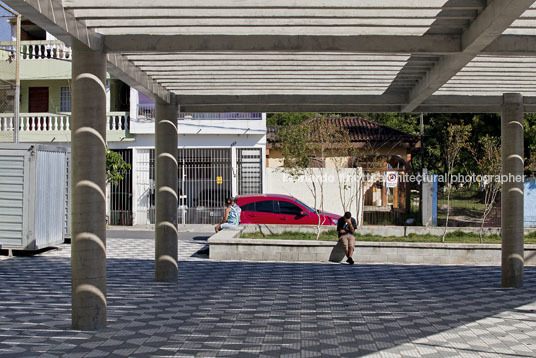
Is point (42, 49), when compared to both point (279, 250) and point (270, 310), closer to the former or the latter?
point (279, 250)

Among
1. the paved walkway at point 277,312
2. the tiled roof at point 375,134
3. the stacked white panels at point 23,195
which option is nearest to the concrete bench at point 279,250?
the paved walkway at point 277,312

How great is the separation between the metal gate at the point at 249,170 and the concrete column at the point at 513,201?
1592 cm

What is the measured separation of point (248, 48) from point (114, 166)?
1901cm

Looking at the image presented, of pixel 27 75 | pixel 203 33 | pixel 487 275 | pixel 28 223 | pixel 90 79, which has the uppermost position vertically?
pixel 27 75

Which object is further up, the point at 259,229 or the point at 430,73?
the point at 430,73

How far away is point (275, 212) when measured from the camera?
68.9 ft

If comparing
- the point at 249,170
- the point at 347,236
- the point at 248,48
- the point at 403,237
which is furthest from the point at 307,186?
the point at 248,48

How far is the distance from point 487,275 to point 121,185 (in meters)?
17.7

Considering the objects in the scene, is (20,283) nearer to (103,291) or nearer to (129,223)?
(103,291)

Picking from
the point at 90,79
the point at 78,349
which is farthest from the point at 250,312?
the point at 90,79

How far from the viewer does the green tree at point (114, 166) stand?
26375 mm

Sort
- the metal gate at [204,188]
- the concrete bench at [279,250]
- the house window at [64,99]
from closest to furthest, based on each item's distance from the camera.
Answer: the concrete bench at [279,250] → the metal gate at [204,188] → the house window at [64,99]

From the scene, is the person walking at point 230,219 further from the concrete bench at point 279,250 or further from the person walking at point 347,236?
the person walking at point 347,236

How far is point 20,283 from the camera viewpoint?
12539mm
